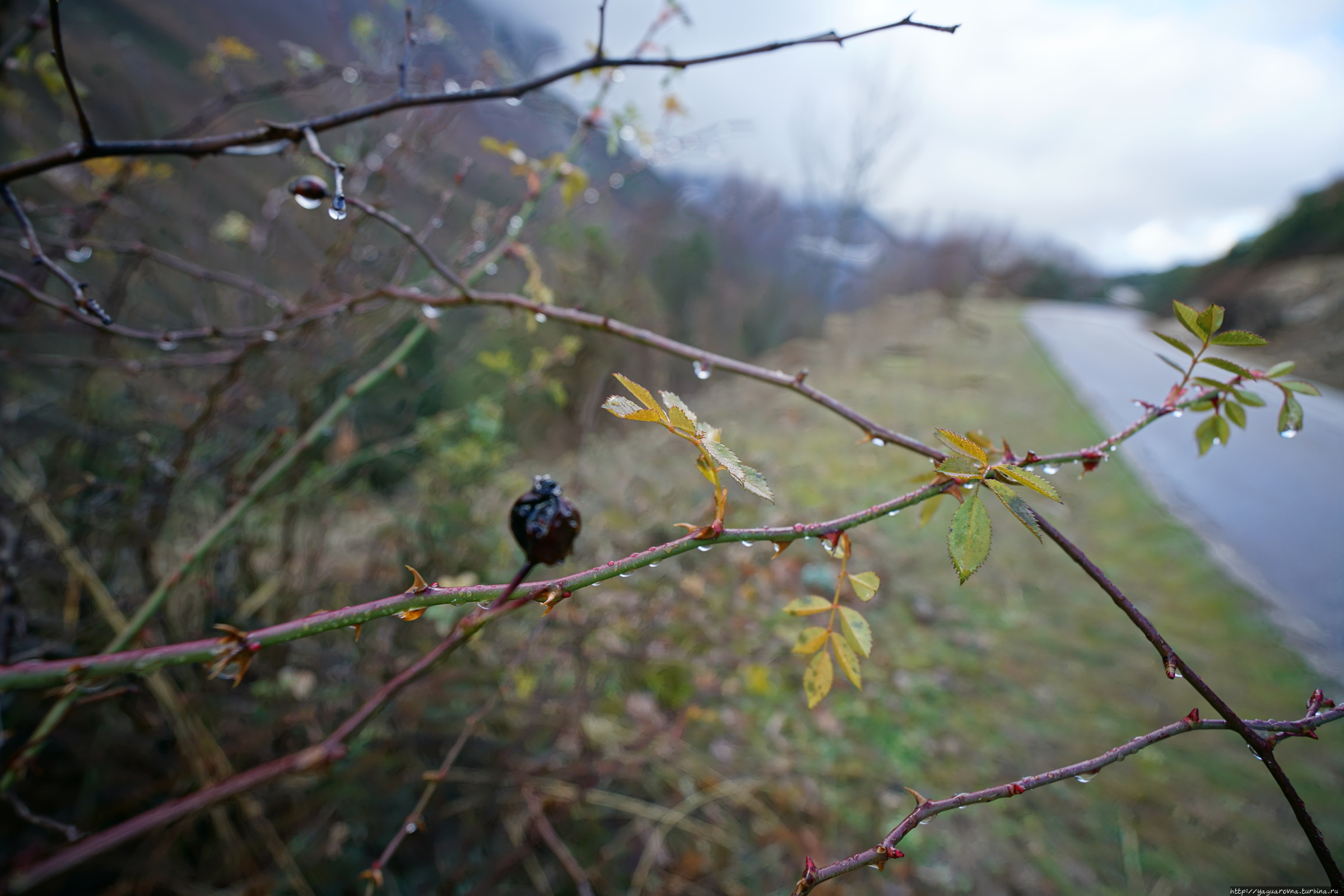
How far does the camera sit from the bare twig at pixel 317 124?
27.1 inches

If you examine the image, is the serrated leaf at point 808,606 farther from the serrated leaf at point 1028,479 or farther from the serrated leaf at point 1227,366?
the serrated leaf at point 1227,366

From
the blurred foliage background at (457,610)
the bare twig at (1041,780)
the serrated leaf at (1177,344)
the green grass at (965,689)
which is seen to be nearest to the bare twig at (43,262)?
the blurred foliage background at (457,610)

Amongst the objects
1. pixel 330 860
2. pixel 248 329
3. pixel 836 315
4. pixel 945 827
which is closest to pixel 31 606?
pixel 330 860

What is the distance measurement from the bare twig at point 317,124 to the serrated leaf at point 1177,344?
46cm

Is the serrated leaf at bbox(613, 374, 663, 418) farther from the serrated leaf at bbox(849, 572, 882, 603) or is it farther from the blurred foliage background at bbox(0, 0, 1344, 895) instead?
the blurred foliage background at bbox(0, 0, 1344, 895)

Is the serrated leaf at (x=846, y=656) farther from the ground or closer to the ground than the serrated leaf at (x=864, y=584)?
closer to the ground

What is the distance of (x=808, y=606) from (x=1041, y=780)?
0.27m

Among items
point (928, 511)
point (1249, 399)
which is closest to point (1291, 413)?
point (1249, 399)

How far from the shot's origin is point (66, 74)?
24.0 inches

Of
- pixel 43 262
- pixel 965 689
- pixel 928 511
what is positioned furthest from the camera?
pixel 965 689

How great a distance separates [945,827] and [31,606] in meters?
3.07

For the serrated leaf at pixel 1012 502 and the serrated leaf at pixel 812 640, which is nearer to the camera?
the serrated leaf at pixel 1012 502

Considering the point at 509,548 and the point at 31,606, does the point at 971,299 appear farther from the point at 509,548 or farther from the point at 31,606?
the point at 31,606

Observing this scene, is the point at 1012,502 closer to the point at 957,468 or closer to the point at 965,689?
the point at 957,468
